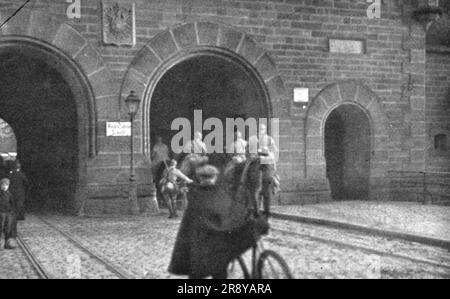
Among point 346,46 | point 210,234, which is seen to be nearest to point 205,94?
point 346,46

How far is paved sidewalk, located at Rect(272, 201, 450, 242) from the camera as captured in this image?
1167cm

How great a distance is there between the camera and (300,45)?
17844 mm

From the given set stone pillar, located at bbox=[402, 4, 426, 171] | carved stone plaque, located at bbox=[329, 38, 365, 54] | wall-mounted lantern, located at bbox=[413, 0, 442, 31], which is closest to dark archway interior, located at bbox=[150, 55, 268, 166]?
carved stone plaque, located at bbox=[329, 38, 365, 54]

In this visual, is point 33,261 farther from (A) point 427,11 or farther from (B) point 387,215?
(A) point 427,11

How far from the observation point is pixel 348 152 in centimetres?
1962

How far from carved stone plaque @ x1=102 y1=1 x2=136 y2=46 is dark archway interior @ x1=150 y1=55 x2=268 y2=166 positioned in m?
2.59

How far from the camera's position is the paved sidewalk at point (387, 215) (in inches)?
460

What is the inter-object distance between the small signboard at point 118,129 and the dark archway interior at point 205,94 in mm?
3257

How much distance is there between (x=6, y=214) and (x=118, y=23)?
6.54m

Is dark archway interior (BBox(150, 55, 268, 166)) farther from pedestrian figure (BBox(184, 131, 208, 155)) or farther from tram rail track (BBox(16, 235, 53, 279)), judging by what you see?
tram rail track (BBox(16, 235, 53, 279))

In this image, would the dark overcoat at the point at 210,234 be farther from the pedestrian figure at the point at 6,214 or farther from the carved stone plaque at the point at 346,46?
the carved stone plaque at the point at 346,46

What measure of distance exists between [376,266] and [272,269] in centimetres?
332

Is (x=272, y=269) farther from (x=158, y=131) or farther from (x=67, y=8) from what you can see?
(x=158, y=131)
